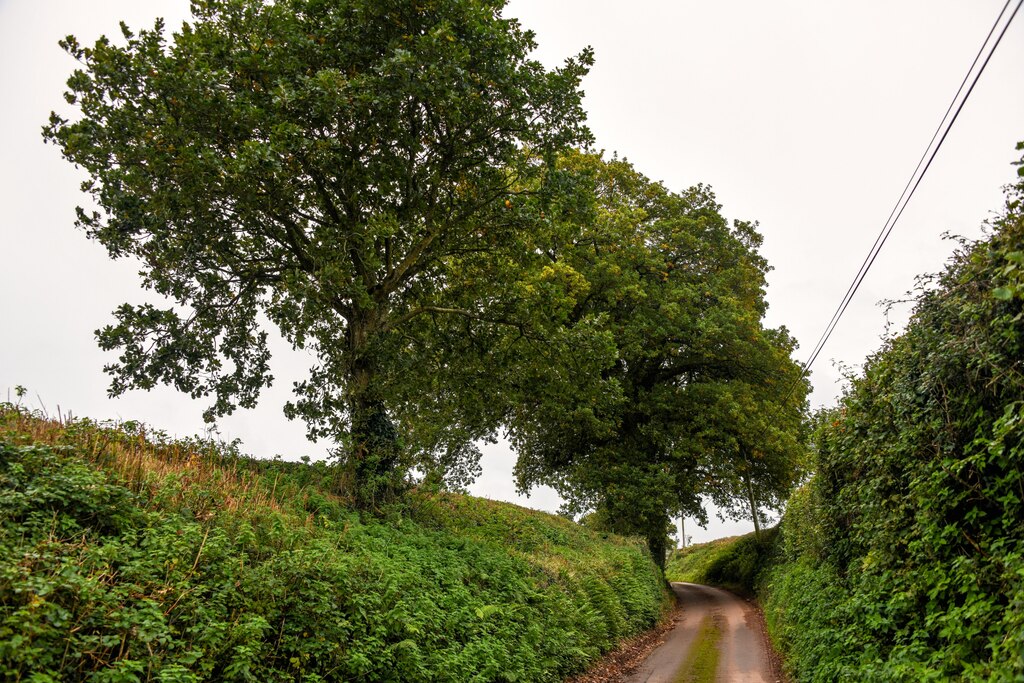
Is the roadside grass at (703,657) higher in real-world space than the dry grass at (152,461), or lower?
lower

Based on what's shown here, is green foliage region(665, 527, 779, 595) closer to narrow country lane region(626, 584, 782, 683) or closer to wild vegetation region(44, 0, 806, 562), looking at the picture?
narrow country lane region(626, 584, 782, 683)

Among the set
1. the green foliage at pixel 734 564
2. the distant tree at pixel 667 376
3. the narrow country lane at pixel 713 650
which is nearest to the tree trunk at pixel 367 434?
the narrow country lane at pixel 713 650

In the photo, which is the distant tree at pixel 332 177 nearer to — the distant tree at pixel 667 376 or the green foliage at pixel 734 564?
the distant tree at pixel 667 376

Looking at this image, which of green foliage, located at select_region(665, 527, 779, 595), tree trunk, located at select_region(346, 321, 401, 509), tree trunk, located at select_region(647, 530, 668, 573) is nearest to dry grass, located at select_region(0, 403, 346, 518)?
tree trunk, located at select_region(346, 321, 401, 509)

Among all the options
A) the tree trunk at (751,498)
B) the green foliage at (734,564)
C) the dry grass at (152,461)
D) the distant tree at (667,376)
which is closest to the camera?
the dry grass at (152,461)

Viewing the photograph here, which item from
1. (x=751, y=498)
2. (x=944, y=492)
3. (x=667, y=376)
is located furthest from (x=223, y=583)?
(x=751, y=498)

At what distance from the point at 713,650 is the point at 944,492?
32.0 ft

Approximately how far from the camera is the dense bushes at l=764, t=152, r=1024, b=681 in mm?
5707

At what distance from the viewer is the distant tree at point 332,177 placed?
34.5 feet

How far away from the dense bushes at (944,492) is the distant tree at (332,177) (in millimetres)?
7637

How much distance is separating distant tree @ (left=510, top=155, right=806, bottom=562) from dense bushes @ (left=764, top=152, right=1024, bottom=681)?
12.0m

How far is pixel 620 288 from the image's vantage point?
884 inches

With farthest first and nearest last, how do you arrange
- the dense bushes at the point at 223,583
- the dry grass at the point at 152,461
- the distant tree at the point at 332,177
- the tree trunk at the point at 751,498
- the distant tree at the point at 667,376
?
the tree trunk at the point at 751,498 < the distant tree at the point at 667,376 < the distant tree at the point at 332,177 < the dry grass at the point at 152,461 < the dense bushes at the point at 223,583

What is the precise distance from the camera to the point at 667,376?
2678 centimetres
